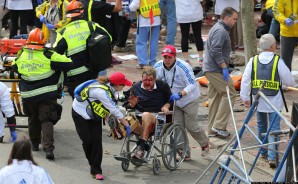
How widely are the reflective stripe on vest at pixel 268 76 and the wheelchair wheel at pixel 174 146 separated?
1151mm

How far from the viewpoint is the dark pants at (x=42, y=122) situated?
1045 cm

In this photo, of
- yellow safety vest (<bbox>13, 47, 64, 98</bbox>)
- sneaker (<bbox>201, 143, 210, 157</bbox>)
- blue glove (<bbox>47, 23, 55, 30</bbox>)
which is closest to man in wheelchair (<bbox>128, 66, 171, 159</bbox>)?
sneaker (<bbox>201, 143, 210, 157</bbox>)

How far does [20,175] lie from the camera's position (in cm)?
657

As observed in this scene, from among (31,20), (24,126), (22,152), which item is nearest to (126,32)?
(31,20)

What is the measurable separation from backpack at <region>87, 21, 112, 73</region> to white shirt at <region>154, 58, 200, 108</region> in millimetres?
1045

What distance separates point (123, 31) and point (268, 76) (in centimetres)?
693

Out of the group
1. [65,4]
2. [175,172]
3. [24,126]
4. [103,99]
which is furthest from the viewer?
[65,4]

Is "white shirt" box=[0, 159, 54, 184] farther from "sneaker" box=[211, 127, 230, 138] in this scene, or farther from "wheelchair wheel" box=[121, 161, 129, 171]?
"sneaker" box=[211, 127, 230, 138]

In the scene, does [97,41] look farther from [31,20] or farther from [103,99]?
[31,20]

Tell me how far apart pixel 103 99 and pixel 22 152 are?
113 inches

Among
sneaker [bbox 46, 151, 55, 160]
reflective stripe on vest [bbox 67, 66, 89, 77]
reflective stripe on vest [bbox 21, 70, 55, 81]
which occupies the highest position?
reflective stripe on vest [bbox 21, 70, 55, 81]

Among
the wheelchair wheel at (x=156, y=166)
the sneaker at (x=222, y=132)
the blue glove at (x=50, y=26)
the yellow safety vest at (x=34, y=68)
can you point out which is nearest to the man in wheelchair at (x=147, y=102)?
the wheelchair wheel at (x=156, y=166)

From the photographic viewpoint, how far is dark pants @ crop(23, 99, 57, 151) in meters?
10.4

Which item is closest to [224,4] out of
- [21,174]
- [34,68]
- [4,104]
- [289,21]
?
[289,21]
